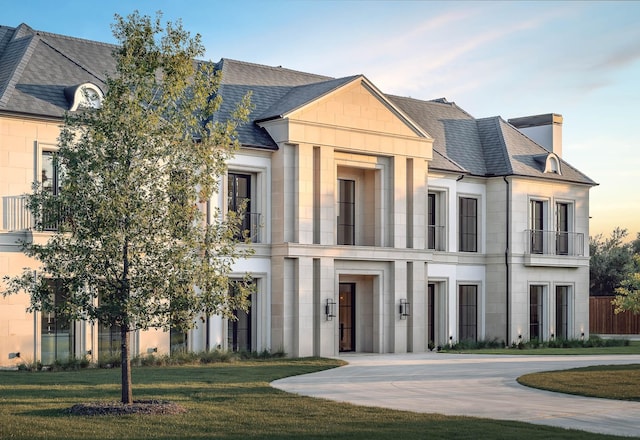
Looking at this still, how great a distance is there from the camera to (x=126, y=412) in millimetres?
15516

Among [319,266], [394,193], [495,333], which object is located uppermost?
[394,193]

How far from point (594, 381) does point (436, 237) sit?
49.5 feet

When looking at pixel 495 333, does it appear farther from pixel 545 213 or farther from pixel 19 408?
pixel 19 408

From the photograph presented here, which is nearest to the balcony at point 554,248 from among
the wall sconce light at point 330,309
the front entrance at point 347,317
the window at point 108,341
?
the front entrance at point 347,317

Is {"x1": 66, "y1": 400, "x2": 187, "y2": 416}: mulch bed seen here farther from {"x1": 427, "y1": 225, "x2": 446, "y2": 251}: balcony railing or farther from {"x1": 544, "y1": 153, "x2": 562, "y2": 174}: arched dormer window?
{"x1": 544, "y1": 153, "x2": 562, "y2": 174}: arched dormer window

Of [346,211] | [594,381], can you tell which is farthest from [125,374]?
[346,211]

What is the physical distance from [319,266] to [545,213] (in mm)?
12352

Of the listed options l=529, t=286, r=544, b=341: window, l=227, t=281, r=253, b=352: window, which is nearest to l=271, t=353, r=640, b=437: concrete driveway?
l=227, t=281, r=253, b=352: window

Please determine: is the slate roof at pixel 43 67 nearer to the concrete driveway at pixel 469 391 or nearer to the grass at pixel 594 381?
the concrete driveway at pixel 469 391

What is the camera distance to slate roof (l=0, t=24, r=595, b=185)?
2620cm

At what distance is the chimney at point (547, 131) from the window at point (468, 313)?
826 centimetres

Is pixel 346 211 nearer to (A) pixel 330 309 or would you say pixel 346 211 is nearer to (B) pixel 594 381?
(A) pixel 330 309

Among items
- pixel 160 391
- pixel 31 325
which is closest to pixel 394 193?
pixel 31 325

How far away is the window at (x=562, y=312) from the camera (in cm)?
3875
